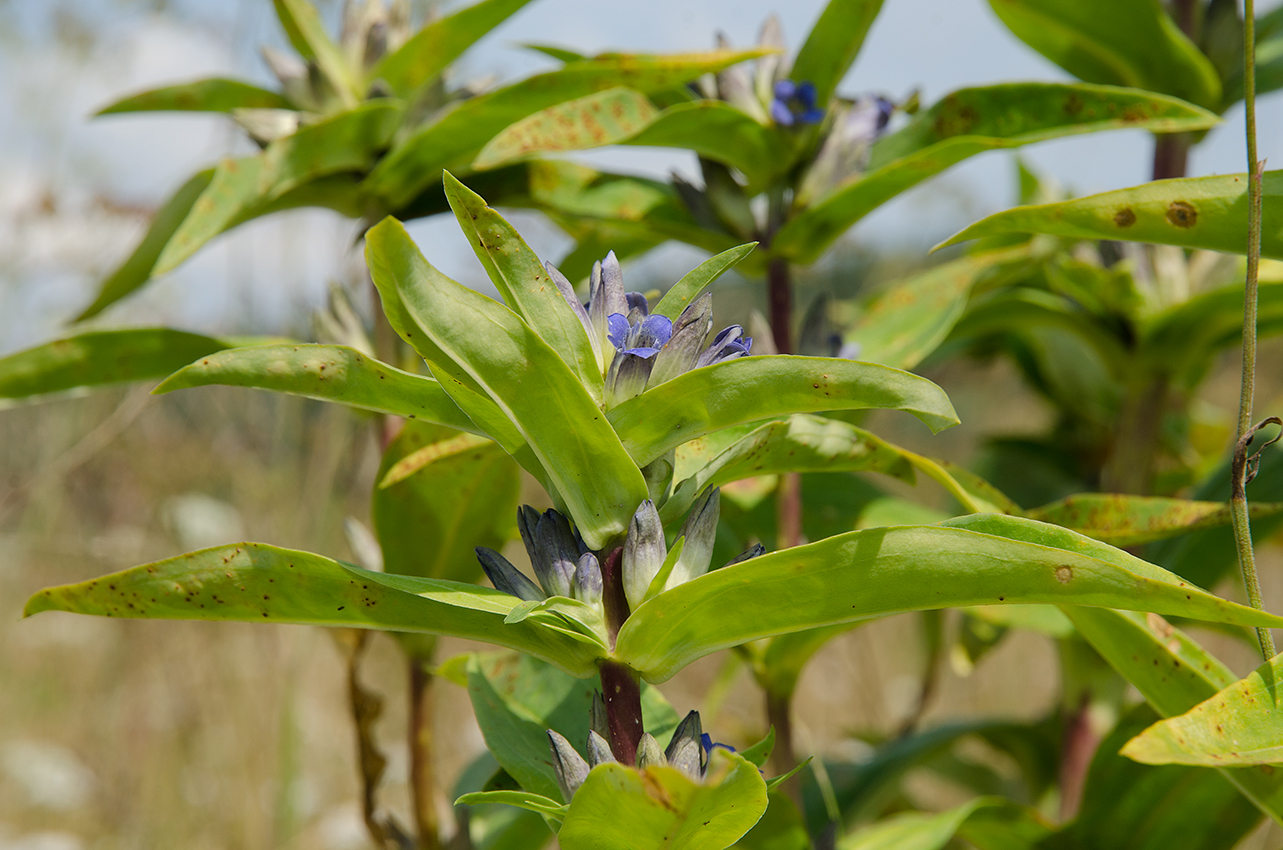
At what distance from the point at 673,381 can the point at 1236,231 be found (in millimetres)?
415

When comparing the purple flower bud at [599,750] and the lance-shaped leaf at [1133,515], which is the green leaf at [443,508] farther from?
the lance-shaped leaf at [1133,515]

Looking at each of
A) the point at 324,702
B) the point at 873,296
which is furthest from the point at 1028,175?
the point at 324,702

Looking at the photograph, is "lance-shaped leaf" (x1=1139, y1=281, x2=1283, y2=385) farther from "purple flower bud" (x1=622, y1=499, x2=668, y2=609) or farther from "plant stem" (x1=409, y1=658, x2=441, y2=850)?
"plant stem" (x1=409, y1=658, x2=441, y2=850)

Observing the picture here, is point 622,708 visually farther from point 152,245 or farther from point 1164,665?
point 152,245

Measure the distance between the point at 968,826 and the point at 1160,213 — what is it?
2.12 feet

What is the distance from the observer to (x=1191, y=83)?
1.05 metres

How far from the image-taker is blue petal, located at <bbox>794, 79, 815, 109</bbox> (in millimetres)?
828

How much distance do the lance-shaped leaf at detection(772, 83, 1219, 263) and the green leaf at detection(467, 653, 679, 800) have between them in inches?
17.4

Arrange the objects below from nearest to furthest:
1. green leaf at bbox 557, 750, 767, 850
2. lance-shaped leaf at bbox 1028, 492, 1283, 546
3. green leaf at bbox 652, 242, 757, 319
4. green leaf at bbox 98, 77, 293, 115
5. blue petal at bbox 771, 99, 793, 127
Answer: green leaf at bbox 557, 750, 767, 850 < green leaf at bbox 652, 242, 757, 319 < lance-shaped leaf at bbox 1028, 492, 1283, 546 < blue petal at bbox 771, 99, 793, 127 < green leaf at bbox 98, 77, 293, 115

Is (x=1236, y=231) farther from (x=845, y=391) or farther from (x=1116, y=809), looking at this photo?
(x=1116, y=809)

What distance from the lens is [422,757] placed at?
38.5 inches

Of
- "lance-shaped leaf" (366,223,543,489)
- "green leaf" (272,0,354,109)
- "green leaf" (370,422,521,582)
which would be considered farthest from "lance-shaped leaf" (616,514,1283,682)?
"green leaf" (272,0,354,109)

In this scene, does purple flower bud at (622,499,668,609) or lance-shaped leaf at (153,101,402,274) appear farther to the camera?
lance-shaped leaf at (153,101,402,274)

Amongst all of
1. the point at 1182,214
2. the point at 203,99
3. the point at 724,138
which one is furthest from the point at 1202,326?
the point at 203,99
